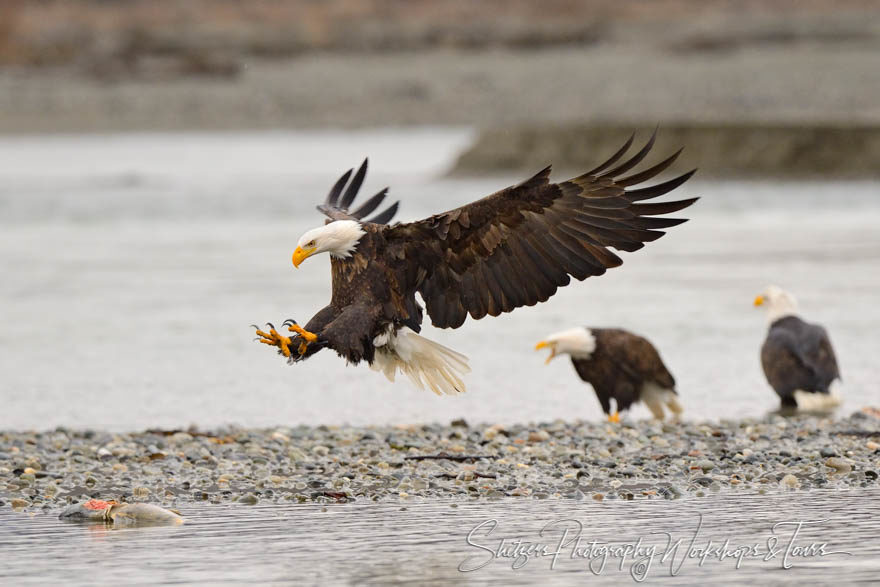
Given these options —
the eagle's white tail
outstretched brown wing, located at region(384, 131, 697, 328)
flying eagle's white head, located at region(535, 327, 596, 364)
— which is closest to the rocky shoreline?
the eagle's white tail

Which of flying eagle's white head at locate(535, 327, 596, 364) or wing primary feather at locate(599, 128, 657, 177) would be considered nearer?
wing primary feather at locate(599, 128, 657, 177)

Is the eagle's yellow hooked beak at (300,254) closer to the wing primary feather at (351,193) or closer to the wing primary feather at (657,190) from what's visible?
the wing primary feather at (351,193)

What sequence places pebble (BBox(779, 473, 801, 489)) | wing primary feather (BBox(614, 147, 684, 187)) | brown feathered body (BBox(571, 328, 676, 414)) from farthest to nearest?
brown feathered body (BBox(571, 328, 676, 414))
pebble (BBox(779, 473, 801, 489))
wing primary feather (BBox(614, 147, 684, 187))

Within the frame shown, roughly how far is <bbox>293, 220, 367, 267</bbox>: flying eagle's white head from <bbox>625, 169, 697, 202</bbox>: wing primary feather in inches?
42.8

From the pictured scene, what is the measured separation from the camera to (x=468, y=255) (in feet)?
23.3

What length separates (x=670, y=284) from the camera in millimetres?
14875

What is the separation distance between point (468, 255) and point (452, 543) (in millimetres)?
1456

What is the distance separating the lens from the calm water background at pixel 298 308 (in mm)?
9906

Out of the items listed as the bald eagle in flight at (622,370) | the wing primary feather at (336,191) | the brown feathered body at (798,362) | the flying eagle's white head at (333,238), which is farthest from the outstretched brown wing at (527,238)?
the brown feathered body at (798,362)

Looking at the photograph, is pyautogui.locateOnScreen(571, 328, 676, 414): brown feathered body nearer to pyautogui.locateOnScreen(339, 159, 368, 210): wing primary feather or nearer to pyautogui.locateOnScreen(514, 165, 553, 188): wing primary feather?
pyautogui.locateOnScreen(339, 159, 368, 210): wing primary feather

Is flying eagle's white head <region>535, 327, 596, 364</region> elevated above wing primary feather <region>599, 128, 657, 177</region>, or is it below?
below

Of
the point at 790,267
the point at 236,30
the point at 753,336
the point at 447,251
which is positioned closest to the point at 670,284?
the point at 790,267

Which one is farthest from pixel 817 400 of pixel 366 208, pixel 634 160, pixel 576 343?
pixel 634 160

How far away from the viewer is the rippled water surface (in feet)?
18.3
